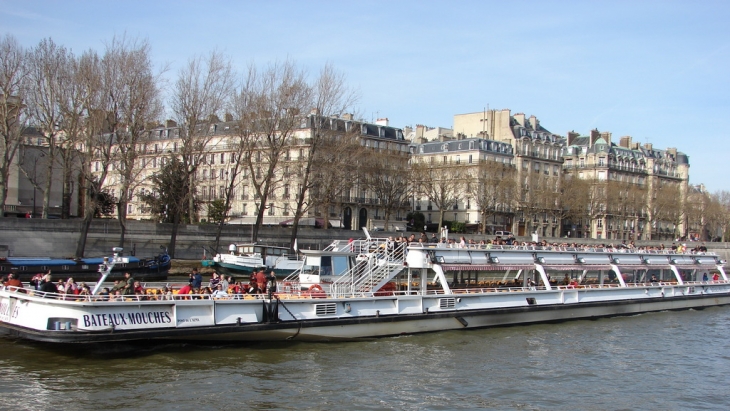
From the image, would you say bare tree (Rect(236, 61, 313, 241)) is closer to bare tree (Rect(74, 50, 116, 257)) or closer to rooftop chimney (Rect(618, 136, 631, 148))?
bare tree (Rect(74, 50, 116, 257))

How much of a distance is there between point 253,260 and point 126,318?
24.4 m

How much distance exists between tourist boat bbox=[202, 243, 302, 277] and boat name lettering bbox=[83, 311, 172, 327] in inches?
900

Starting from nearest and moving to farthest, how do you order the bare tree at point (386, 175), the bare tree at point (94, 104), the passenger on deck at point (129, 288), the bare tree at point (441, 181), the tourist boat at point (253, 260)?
the passenger on deck at point (129, 288) → the bare tree at point (94, 104) → the tourist boat at point (253, 260) → the bare tree at point (386, 175) → the bare tree at point (441, 181)

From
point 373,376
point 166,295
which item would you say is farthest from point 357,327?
point 166,295

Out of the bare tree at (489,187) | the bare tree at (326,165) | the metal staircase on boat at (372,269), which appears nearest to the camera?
the metal staircase on boat at (372,269)

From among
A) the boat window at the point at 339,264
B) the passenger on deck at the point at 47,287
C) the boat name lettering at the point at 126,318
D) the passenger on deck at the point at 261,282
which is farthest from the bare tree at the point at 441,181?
the passenger on deck at the point at 47,287

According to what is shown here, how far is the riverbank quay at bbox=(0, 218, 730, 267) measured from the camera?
42.2 m

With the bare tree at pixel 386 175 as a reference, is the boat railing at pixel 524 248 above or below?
below

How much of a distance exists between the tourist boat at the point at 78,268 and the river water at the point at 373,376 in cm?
1491

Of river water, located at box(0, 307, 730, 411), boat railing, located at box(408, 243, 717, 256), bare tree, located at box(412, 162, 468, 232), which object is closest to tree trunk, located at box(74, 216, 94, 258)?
river water, located at box(0, 307, 730, 411)

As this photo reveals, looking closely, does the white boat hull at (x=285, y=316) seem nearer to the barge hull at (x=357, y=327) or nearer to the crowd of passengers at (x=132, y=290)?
the barge hull at (x=357, y=327)

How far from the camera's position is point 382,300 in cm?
2373

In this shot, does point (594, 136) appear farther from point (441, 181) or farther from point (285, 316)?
point (285, 316)

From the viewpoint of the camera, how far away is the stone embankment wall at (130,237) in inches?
1661
